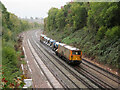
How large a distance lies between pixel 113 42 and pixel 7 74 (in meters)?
14.9

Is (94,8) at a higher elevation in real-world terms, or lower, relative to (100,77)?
higher

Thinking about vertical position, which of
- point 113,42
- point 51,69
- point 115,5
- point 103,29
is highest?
point 115,5

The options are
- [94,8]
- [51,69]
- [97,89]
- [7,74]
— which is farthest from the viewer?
[94,8]

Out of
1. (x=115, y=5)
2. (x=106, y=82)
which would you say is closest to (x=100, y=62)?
(x=106, y=82)

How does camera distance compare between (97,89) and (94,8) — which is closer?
(97,89)

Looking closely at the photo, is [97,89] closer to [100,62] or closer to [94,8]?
[100,62]

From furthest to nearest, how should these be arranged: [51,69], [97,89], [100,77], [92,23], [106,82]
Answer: [92,23]
[51,69]
[100,77]
[106,82]
[97,89]

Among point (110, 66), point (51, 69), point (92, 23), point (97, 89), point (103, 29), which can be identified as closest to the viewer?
point (97, 89)

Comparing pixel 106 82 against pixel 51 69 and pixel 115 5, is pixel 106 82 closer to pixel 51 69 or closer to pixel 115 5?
pixel 51 69

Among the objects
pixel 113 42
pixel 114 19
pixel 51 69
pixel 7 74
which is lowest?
pixel 51 69

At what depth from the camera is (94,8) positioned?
74.9 ft

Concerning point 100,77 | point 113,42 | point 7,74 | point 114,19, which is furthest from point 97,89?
point 114,19

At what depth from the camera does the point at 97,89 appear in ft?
40.5

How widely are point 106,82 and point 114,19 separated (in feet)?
32.3
